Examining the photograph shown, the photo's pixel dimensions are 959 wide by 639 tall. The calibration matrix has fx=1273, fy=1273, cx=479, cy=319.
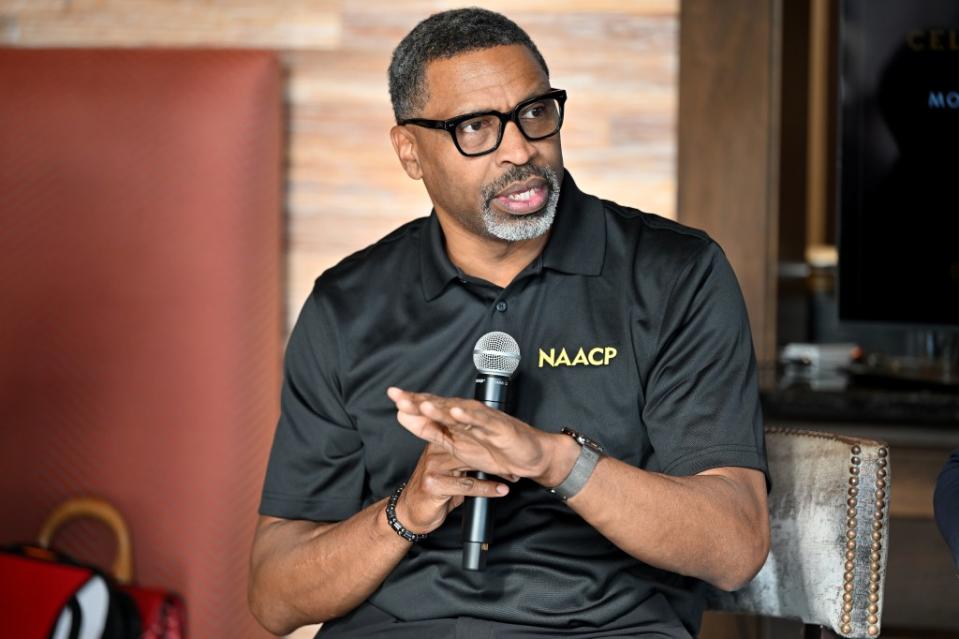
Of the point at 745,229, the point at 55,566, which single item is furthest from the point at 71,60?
the point at 745,229

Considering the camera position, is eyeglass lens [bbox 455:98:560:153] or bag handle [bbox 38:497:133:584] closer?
eyeglass lens [bbox 455:98:560:153]

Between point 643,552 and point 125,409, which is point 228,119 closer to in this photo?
point 125,409

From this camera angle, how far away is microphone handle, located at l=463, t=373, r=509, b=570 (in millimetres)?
1592

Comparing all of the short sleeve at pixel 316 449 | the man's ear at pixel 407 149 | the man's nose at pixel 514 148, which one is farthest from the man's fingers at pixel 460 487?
the man's ear at pixel 407 149

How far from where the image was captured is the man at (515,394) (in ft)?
5.85

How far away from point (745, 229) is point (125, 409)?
4.63 feet

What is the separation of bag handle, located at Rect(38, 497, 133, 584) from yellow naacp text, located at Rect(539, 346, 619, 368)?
1235 millimetres

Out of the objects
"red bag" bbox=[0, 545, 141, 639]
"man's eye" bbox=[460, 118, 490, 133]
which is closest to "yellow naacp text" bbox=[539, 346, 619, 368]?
"man's eye" bbox=[460, 118, 490, 133]

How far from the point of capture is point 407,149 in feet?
6.95

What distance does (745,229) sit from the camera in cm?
281

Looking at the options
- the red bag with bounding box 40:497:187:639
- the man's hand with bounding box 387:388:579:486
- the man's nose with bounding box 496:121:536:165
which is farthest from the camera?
the red bag with bounding box 40:497:187:639

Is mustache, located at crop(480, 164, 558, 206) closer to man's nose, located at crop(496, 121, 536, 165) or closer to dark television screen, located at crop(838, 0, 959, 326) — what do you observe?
man's nose, located at crop(496, 121, 536, 165)

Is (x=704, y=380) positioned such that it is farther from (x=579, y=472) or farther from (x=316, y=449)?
(x=316, y=449)

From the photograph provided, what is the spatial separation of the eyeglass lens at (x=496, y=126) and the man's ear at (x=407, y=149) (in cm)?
17
